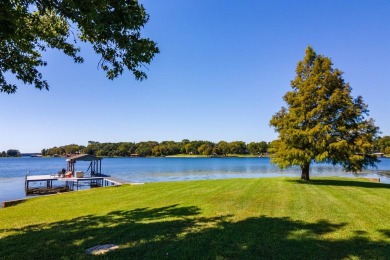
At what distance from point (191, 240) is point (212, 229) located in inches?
45.5

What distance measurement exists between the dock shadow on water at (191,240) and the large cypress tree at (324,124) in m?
12.0

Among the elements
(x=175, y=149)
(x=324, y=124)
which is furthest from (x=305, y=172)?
(x=175, y=149)

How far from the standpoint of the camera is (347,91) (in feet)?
66.2

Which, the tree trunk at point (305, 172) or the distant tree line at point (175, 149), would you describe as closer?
the tree trunk at point (305, 172)

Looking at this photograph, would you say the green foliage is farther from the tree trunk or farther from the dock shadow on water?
the dock shadow on water

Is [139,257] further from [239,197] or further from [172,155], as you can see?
[172,155]

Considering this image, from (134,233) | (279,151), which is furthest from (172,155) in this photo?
(134,233)

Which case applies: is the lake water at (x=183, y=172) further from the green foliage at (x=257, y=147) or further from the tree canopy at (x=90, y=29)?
the green foliage at (x=257, y=147)

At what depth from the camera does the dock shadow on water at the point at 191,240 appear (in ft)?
20.5

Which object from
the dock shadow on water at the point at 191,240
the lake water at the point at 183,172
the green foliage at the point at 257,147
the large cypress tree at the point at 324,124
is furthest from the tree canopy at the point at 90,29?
the green foliage at the point at 257,147

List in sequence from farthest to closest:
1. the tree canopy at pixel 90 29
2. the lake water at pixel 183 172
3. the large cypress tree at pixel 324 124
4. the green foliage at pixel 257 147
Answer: the green foliage at pixel 257 147 → the lake water at pixel 183 172 → the large cypress tree at pixel 324 124 → the tree canopy at pixel 90 29

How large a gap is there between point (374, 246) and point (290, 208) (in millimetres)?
4521

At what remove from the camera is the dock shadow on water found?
6.25 metres

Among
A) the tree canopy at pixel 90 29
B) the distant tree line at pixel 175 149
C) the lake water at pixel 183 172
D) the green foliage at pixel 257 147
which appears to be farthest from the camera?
the distant tree line at pixel 175 149
